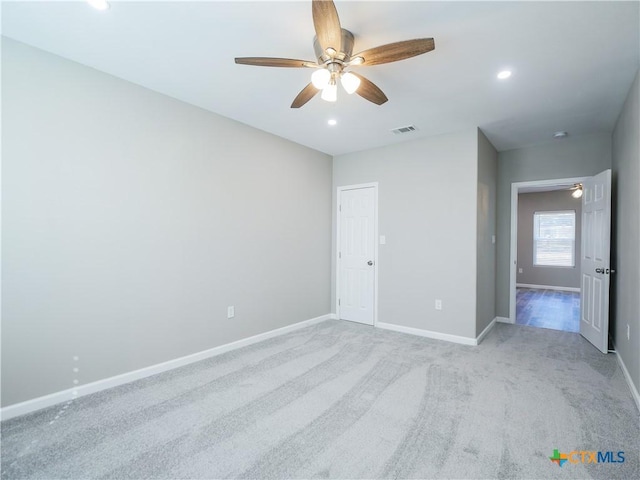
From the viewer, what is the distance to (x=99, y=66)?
246 centimetres

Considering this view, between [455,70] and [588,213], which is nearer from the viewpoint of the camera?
[455,70]

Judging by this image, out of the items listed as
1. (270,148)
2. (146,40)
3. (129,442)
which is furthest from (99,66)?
(129,442)

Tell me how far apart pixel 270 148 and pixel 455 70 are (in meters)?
2.32

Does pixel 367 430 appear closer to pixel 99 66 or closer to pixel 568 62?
pixel 568 62

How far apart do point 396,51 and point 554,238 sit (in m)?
8.47

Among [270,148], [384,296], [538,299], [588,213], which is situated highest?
[270,148]

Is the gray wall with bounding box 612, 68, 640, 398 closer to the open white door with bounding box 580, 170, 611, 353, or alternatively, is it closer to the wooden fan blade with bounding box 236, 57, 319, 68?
the open white door with bounding box 580, 170, 611, 353

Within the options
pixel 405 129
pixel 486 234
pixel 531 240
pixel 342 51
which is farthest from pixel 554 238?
pixel 342 51

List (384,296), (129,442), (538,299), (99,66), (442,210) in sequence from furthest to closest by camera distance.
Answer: (538,299), (384,296), (442,210), (99,66), (129,442)

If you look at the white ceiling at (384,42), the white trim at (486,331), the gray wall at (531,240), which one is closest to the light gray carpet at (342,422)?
the white trim at (486,331)

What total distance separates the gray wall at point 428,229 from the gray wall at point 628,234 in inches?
51.9

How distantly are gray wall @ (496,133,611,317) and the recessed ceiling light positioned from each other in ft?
16.8

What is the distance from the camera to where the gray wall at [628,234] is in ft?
8.27

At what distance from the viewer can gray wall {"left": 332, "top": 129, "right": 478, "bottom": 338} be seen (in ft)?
12.4
